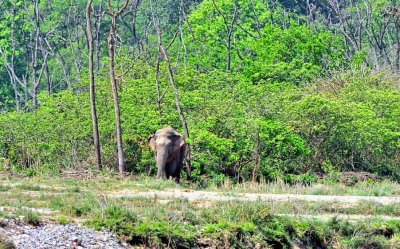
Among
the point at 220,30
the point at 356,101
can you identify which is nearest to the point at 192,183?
the point at 356,101

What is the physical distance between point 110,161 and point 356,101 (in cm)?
971

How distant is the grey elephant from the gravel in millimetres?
9805

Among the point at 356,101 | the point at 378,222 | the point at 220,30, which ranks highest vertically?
the point at 220,30

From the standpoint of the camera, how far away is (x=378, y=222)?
21156 mm

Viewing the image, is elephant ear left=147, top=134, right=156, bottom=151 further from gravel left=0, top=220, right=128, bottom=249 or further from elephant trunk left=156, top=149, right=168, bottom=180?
gravel left=0, top=220, right=128, bottom=249

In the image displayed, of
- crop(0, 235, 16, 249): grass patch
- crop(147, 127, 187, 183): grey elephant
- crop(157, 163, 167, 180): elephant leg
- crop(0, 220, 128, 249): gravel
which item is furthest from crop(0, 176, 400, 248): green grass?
crop(147, 127, 187, 183): grey elephant

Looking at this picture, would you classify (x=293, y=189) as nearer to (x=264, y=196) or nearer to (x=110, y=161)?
(x=264, y=196)

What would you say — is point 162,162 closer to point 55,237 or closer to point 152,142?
point 152,142

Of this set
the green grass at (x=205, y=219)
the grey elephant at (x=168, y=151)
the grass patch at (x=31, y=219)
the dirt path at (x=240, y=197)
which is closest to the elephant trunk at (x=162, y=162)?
the grey elephant at (x=168, y=151)

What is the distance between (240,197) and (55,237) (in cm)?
668

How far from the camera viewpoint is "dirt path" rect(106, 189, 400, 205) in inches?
872

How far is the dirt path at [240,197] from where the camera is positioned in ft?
72.7

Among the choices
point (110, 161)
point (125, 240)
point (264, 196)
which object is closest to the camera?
point (125, 240)

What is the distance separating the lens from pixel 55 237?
55.8 feet
